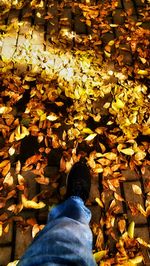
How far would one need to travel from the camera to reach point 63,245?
5.87 ft

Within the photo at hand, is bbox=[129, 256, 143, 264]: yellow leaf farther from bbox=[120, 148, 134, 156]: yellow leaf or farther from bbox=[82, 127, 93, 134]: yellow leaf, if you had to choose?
bbox=[82, 127, 93, 134]: yellow leaf

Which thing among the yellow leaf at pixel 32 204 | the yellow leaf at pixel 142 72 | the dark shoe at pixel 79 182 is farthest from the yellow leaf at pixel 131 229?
the yellow leaf at pixel 142 72

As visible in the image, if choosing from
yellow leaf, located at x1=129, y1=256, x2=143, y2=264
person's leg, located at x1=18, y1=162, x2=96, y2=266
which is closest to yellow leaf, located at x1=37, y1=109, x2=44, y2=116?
person's leg, located at x1=18, y1=162, x2=96, y2=266

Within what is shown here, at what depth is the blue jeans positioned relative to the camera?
1.69m

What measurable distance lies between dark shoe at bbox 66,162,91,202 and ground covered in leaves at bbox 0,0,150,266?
0.12 metres

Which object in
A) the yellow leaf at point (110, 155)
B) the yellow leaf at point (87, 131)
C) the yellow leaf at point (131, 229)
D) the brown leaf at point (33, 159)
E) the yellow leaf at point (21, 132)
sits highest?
the yellow leaf at point (21, 132)

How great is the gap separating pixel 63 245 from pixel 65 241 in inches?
1.7

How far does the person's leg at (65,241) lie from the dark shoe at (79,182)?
9 cm

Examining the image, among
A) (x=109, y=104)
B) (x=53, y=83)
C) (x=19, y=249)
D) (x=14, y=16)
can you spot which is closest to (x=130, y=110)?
(x=109, y=104)

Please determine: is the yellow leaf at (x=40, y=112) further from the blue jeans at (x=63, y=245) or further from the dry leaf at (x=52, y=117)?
the blue jeans at (x=63, y=245)

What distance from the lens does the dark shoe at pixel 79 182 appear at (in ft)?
8.37

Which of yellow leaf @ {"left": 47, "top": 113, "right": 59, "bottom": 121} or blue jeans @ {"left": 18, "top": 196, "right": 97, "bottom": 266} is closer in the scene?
blue jeans @ {"left": 18, "top": 196, "right": 97, "bottom": 266}

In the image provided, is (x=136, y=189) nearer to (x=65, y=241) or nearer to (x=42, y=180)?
(x=42, y=180)

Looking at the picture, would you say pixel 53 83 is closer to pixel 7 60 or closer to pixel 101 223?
pixel 7 60
